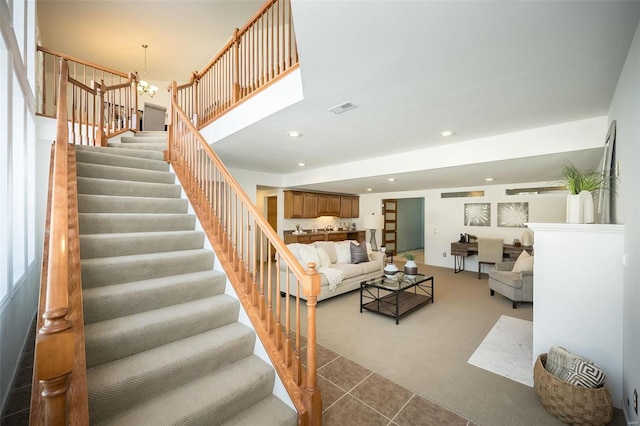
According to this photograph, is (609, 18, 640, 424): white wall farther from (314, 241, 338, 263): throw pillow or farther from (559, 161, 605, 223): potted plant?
(314, 241, 338, 263): throw pillow

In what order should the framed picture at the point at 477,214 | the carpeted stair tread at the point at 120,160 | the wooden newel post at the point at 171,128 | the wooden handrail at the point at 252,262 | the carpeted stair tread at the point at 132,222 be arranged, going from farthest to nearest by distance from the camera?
the framed picture at the point at 477,214, the wooden newel post at the point at 171,128, the carpeted stair tread at the point at 120,160, the carpeted stair tread at the point at 132,222, the wooden handrail at the point at 252,262

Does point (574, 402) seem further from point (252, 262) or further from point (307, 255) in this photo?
point (307, 255)

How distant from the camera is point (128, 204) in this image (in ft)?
9.09

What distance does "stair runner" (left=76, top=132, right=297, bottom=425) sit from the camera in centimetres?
154

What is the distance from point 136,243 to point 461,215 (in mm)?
7303

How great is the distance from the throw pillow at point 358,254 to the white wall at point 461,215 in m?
3.21

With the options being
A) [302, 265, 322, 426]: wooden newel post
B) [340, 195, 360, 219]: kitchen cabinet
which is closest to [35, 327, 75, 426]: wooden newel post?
[302, 265, 322, 426]: wooden newel post

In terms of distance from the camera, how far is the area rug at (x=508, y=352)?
2531 millimetres

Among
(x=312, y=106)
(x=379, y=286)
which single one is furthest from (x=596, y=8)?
(x=379, y=286)

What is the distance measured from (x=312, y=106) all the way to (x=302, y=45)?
0.84 metres

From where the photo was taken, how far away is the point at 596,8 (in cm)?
143

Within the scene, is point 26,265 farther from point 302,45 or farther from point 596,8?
point 596,8

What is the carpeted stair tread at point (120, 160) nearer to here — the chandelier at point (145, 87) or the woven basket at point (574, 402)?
the chandelier at point (145, 87)

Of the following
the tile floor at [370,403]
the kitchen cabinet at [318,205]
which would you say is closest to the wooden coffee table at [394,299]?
the tile floor at [370,403]
